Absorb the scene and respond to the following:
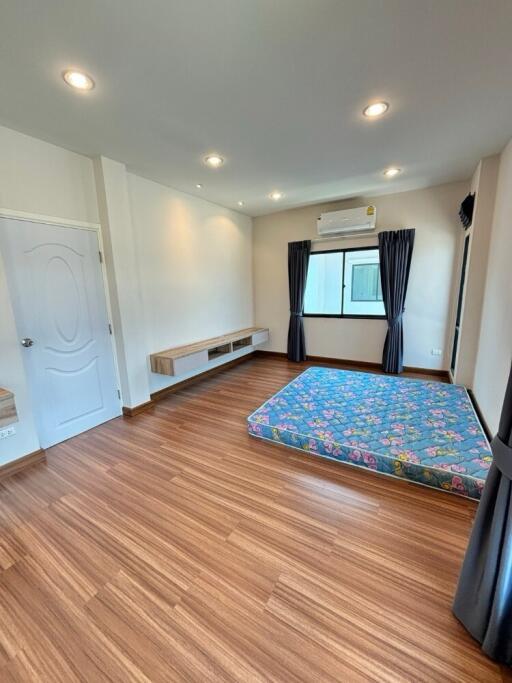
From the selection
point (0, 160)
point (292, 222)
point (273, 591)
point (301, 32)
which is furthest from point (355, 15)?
point (292, 222)

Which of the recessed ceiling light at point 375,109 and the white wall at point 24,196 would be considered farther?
the white wall at point 24,196

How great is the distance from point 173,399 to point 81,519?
6.38 feet

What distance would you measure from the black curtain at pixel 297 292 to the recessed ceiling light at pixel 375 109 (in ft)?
8.72

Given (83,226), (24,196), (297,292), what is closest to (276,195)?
(297,292)

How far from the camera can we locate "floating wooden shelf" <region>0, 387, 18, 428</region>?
6.43 feet

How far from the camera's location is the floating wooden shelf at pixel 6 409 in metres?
1.96

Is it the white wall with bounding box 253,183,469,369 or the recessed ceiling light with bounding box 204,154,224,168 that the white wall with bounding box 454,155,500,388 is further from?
the recessed ceiling light with bounding box 204,154,224,168

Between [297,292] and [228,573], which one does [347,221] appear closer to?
[297,292]

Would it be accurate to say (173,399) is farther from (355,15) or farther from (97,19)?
(355,15)

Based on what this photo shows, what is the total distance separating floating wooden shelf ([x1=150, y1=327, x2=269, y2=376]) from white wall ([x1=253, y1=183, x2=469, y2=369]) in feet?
2.84

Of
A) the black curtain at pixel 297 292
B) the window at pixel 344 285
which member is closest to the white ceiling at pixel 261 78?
the window at pixel 344 285

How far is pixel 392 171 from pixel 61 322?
13.0 feet

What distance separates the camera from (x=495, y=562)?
1.02 metres

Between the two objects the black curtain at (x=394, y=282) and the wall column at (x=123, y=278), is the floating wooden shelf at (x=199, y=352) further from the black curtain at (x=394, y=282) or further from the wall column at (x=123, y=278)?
the black curtain at (x=394, y=282)
